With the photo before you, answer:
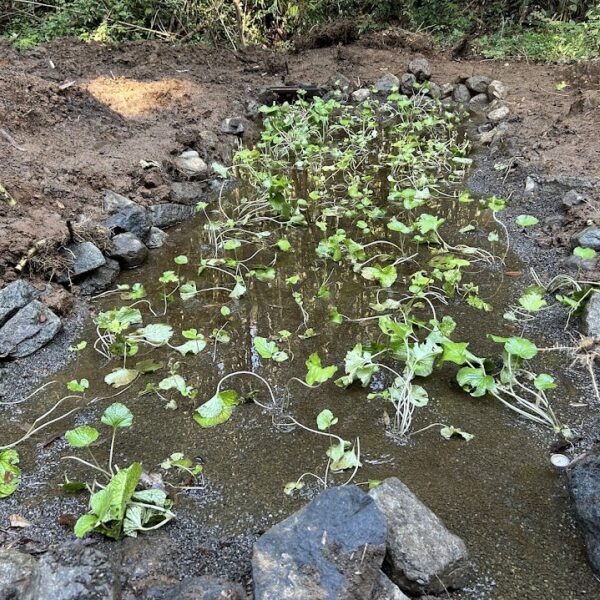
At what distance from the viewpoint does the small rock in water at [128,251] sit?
13.8 ft

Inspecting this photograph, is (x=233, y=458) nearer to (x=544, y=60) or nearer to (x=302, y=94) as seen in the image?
(x=302, y=94)

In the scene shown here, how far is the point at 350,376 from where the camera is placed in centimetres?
288

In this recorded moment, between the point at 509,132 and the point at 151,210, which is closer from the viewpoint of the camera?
the point at 151,210

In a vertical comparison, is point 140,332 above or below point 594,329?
below

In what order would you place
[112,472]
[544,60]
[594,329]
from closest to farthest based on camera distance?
[112,472] < [594,329] < [544,60]

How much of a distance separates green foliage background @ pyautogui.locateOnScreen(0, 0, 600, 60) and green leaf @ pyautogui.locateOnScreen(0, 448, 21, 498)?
32.4 ft

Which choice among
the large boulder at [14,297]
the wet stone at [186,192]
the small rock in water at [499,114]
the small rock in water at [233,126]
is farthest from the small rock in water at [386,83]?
the large boulder at [14,297]

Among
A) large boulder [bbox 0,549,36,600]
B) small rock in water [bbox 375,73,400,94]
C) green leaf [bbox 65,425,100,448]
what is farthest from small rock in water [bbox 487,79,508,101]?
large boulder [bbox 0,549,36,600]

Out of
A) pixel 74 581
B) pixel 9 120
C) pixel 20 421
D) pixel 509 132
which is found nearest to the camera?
pixel 74 581

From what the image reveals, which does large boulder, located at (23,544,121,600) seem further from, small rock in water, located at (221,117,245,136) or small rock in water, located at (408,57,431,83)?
small rock in water, located at (408,57,431,83)

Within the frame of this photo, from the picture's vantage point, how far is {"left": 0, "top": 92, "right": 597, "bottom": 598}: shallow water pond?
7.45 ft

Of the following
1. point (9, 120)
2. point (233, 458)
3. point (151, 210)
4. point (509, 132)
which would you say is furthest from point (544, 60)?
point (233, 458)

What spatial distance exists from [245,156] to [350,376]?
349 cm

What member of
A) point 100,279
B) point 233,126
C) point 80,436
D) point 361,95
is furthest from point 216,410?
point 361,95
